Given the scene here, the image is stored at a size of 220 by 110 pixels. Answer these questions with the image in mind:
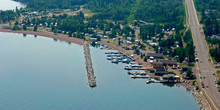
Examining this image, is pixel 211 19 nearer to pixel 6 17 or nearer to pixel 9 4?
pixel 6 17

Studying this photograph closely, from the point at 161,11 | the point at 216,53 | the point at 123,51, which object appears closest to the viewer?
the point at 216,53

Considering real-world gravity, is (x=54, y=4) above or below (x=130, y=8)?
above

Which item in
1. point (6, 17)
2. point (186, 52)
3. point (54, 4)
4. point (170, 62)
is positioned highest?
point (54, 4)

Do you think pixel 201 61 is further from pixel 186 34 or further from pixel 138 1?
pixel 138 1

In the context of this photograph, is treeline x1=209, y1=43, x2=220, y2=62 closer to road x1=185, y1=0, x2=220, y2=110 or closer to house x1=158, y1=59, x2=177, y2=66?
road x1=185, y1=0, x2=220, y2=110

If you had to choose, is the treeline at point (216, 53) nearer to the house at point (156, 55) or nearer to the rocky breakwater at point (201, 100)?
the house at point (156, 55)

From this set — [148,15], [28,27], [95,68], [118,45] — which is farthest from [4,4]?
[95,68]

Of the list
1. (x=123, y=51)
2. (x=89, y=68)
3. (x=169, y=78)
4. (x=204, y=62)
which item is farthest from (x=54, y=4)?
(x=169, y=78)

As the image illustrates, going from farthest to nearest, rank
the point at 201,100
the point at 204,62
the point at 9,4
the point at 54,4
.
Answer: the point at 9,4, the point at 54,4, the point at 204,62, the point at 201,100

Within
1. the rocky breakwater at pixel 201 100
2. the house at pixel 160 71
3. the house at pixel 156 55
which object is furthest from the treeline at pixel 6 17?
the rocky breakwater at pixel 201 100
